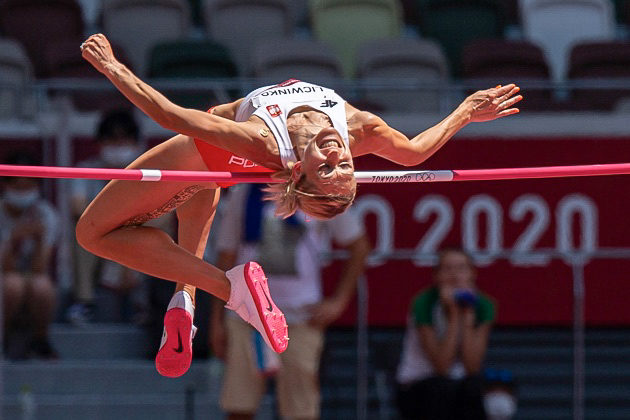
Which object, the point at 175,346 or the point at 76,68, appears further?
the point at 76,68

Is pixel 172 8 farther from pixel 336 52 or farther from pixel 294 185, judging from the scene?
pixel 294 185

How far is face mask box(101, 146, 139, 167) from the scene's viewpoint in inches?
383

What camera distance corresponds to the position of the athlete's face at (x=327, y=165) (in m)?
6.48

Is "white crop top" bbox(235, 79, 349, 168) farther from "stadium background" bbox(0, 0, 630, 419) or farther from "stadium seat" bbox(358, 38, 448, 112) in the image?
"stadium seat" bbox(358, 38, 448, 112)

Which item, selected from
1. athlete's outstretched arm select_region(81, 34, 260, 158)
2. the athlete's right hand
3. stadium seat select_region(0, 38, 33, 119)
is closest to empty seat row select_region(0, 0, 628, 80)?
stadium seat select_region(0, 38, 33, 119)

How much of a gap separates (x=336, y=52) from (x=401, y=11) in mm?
1404

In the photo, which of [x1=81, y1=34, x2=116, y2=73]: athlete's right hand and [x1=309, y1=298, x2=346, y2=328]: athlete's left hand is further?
[x1=309, y1=298, x2=346, y2=328]: athlete's left hand

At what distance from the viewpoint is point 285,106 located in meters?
6.80

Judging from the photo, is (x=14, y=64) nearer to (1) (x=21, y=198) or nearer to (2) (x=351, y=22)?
(1) (x=21, y=198)

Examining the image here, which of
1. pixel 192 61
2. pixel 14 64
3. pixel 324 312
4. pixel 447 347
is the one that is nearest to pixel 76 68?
pixel 14 64

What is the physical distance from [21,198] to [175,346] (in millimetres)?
3095

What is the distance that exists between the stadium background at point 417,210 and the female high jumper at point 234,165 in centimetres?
256

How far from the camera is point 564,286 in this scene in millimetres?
10750

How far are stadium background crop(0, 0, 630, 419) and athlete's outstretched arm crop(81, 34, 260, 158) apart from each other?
335 centimetres
